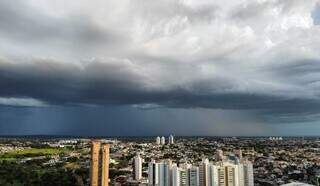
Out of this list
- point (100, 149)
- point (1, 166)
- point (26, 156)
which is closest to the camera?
point (100, 149)


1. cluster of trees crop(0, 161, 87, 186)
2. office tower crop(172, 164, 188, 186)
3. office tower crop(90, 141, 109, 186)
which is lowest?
cluster of trees crop(0, 161, 87, 186)

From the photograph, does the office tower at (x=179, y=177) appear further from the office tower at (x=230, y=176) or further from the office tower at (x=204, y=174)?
the office tower at (x=230, y=176)

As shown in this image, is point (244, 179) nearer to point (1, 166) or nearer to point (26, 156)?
point (1, 166)

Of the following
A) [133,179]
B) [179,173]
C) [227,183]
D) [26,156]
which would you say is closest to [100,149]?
[179,173]

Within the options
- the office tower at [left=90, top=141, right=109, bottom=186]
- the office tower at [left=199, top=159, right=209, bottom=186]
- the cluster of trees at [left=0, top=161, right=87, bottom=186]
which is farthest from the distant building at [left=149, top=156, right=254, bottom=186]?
the cluster of trees at [left=0, top=161, right=87, bottom=186]

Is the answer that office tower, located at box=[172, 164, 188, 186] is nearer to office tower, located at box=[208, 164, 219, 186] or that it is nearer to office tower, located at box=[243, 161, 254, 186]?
office tower, located at box=[208, 164, 219, 186]

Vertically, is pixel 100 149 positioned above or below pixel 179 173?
above
